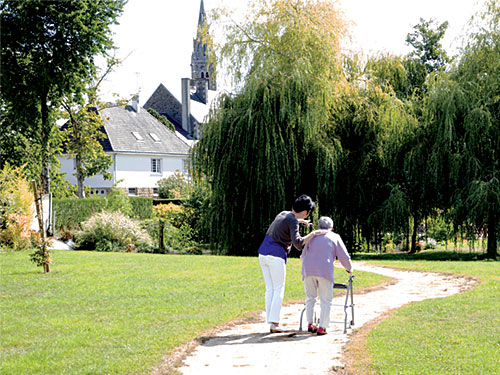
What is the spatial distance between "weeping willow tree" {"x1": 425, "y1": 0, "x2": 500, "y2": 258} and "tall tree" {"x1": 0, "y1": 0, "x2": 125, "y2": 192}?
55.1 ft

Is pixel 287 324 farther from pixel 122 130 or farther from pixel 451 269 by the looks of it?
pixel 122 130

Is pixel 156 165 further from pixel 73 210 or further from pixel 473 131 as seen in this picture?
pixel 473 131

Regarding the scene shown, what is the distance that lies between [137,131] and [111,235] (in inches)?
1057

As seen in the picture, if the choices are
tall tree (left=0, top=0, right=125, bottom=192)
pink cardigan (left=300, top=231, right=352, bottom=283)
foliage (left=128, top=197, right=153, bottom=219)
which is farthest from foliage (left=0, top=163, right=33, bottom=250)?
pink cardigan (left=300, top=231, right=352, bottom=283)

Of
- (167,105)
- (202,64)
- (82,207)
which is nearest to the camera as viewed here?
(82,207)

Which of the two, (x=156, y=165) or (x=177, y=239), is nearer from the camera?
(x=177, y=239)

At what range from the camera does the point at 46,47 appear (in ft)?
94.9

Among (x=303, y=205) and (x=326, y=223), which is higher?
(x=303, y=205)

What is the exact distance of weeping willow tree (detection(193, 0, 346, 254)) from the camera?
20.6m

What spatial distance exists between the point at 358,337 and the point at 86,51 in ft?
83.0

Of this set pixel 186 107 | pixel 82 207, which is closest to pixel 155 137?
pixel 186 107

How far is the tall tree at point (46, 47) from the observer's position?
27.9 metres

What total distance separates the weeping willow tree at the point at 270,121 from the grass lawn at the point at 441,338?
34.3 feet

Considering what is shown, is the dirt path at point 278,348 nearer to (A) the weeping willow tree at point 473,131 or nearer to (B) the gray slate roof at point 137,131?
(A) the weeping willow tree at point 473,131
